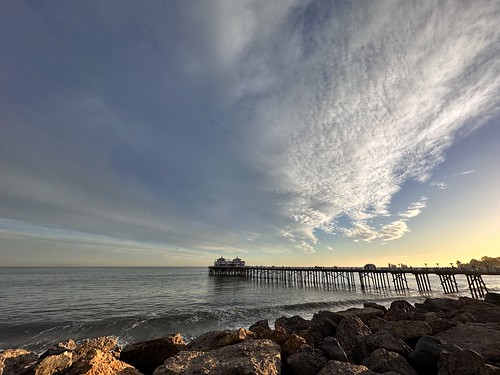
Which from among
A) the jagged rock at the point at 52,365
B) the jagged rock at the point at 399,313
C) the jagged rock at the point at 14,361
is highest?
the jagged rock at the point at 399,313

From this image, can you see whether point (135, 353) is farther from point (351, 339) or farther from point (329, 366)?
point (351, 339)

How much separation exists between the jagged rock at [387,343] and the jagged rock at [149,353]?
5933mm

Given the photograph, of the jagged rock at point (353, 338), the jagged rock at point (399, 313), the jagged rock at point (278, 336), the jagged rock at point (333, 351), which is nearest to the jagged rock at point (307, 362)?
the jagged rock at point (333, 351)

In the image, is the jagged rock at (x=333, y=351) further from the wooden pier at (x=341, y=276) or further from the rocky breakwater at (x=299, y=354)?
the wooden pier at (x=341, y=276)

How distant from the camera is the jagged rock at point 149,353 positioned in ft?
22.4

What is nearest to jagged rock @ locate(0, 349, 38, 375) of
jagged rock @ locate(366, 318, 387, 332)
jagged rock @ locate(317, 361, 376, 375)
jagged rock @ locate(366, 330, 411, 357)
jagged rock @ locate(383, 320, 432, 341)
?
jagged rock @ locate(317, 361, 376, 375)

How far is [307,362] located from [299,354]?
31 centimetres

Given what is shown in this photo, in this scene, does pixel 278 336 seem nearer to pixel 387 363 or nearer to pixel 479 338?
pixel 387 363

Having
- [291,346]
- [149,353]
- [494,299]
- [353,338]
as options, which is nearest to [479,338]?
[353,338]

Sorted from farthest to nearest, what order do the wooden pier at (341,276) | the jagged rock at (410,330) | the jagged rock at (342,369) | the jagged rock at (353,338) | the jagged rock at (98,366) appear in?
the wooden pier at (341,276) → the jagged rock at (410,330) → the jagged rock at (353,338) → the jagged rock at (342,369) → the jagged rock at (98,366)

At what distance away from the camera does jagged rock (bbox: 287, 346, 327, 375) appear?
19.0 ft

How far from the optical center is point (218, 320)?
20766mm

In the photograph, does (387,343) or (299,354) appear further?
(387,343)

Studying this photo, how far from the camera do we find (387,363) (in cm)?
593
